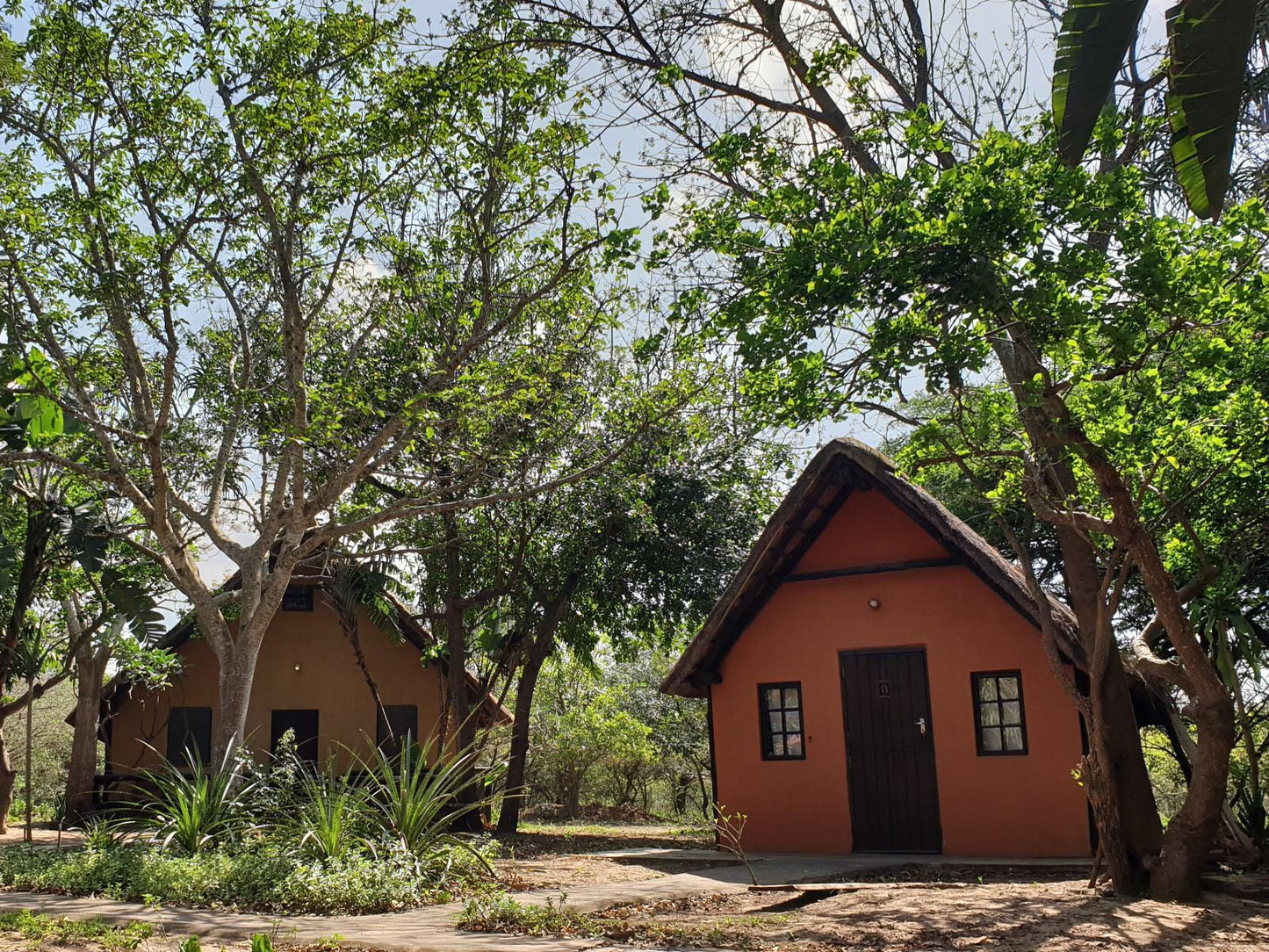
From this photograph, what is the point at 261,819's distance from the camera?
377 inches

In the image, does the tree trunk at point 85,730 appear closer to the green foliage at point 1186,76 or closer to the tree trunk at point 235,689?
the tree trunk at point 235,689

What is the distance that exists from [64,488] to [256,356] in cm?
548

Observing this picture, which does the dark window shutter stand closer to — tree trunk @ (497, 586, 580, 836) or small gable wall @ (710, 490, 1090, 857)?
tree trunk @ (497, 586, 580, 836)

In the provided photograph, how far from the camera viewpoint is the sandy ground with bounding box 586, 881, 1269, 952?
577 centimetres

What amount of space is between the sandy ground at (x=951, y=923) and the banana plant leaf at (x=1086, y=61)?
441 cm

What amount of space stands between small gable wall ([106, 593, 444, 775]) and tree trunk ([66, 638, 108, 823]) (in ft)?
3.62

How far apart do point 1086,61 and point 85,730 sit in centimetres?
1698

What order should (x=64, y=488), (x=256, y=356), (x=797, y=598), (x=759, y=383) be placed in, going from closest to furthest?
(x=759, y=383)
(x=256, y=356)
(x=797, y=598)
(x=64, y=488)

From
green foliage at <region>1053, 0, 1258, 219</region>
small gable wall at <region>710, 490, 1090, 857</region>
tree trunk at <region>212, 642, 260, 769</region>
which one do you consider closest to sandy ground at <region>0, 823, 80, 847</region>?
tree trunk at <region>212, 642, 260, 769</region>

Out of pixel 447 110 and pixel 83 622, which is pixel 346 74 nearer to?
pixel 447 110

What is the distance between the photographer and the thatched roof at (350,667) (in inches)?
689

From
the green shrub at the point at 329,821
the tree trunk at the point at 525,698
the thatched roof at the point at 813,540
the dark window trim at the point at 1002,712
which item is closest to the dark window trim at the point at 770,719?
the thatched roof at the point at 813,540

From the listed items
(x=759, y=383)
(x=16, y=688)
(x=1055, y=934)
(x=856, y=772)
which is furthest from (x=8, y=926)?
(x=16, y=688)

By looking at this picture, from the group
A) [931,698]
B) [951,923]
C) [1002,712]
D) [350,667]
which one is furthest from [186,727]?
[951,923]
